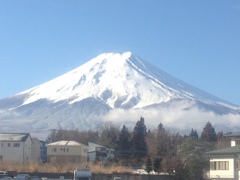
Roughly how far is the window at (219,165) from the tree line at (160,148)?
485 cm

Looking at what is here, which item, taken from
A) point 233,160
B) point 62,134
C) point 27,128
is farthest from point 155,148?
point 27,128

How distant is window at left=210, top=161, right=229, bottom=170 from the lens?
163ft

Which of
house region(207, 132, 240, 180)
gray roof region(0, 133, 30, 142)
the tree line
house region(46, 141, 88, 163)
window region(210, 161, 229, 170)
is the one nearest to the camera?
house region(207, 132, 240, 180)

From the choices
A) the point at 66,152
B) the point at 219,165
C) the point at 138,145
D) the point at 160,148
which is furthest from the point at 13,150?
the point at 219,165

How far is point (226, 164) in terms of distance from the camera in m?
49.6

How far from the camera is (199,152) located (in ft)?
188

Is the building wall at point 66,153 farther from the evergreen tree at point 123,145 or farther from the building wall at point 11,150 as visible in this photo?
the evergreen tree at point 123,145

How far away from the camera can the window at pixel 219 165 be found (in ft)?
163

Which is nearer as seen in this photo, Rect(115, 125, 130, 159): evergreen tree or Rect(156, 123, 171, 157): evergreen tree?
Rect(156, 123, 171, 157): evergreen tree

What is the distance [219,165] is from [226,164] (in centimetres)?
84

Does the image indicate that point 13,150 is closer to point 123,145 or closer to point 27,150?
point 27,150

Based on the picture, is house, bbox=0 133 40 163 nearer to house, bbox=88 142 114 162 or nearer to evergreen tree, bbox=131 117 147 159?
house, bbox=88 142 114 162

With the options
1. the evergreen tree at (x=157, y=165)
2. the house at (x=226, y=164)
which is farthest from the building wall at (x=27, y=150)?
the house at (x=226, y=164)

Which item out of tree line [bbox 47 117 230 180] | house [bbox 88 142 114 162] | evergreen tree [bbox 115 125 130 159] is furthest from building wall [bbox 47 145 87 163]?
evergreen tree [bbox 115 125 130 159]
